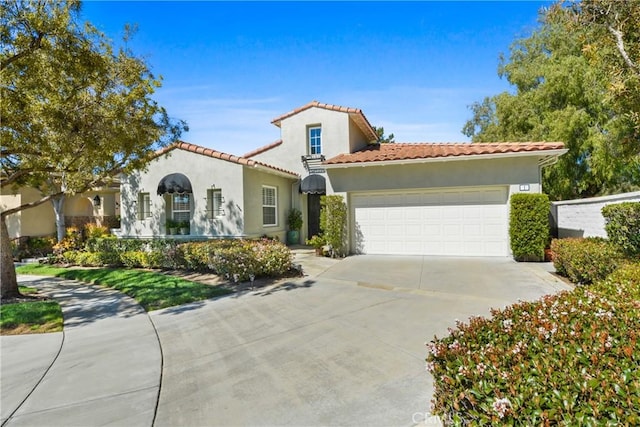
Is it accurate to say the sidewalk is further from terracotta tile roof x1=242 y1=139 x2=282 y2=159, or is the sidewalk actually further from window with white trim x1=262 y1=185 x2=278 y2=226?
terracotta tile roof x1=242 y1=139 x2=282 y2=159

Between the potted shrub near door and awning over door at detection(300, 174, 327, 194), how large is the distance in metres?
1.80

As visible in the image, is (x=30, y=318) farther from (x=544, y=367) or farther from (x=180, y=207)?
(x=544, y=367)

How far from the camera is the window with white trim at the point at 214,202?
15.3 meters

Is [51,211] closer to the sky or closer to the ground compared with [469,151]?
closer to the ground

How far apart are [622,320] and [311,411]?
3313 mm

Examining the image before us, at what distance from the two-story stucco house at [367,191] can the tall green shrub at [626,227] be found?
4.79 meters

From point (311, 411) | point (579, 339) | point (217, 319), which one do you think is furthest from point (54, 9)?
point (579, 339)

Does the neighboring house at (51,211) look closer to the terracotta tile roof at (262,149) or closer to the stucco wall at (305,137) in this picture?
the terracotta tile roof at (262,149)

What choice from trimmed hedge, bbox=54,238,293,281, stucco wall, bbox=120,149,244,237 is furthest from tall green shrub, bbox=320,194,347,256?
stucco wall, bbox=120,149,244,237

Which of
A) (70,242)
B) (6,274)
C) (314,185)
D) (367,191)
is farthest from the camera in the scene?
(314,185)

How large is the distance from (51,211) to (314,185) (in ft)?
54.8

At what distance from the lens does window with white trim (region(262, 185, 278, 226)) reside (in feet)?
55.4

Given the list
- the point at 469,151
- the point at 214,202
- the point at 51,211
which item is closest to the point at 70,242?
the point at 51,211

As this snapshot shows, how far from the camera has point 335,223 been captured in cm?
1479
